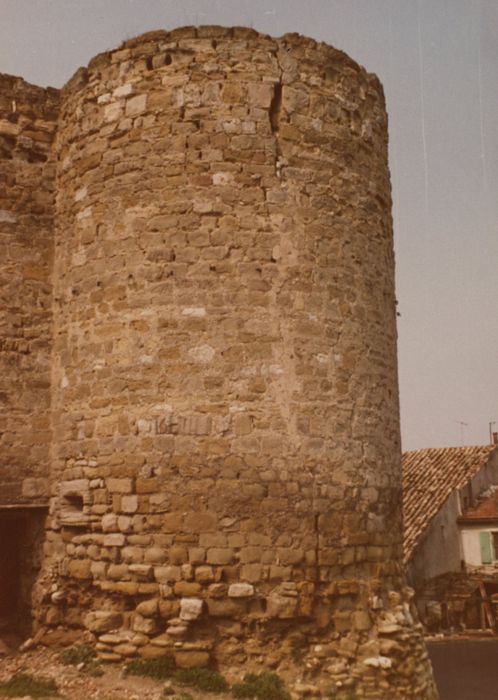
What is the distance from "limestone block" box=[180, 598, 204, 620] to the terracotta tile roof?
50.5ft

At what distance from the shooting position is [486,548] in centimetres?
2383

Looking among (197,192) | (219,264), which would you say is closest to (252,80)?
(197,192)

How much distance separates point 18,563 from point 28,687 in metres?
1.93

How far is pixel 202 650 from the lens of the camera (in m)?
6.73

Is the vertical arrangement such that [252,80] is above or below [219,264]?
above

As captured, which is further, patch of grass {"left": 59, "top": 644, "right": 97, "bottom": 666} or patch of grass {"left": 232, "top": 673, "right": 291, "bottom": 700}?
patch of grass {"left": 59, "top": 644, "right": 97, "bottom": 666}

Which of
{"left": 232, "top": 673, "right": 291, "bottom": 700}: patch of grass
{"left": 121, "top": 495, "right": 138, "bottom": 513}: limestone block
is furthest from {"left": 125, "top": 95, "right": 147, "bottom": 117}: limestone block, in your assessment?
{"left": 232, "top": 673, "right": 291, "bottom": 700}: patch of grass

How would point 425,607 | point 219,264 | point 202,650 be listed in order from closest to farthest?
point 202,650 → point 219,264 → point 425,607

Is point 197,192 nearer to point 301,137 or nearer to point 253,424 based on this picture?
point 301,137

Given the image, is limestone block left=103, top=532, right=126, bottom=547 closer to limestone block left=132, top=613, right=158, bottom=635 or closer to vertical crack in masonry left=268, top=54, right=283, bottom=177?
limestone block left=132, top=613, right=158, bottom=635

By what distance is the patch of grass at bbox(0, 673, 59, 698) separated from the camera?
6.35 meters

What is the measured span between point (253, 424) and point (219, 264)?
1530 mm

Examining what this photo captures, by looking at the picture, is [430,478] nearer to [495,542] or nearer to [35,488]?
[495,542]

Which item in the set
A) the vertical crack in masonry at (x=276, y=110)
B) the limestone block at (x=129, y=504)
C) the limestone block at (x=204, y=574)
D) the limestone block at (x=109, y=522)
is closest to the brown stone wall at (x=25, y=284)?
the limestone block at (x=109, y=522)
